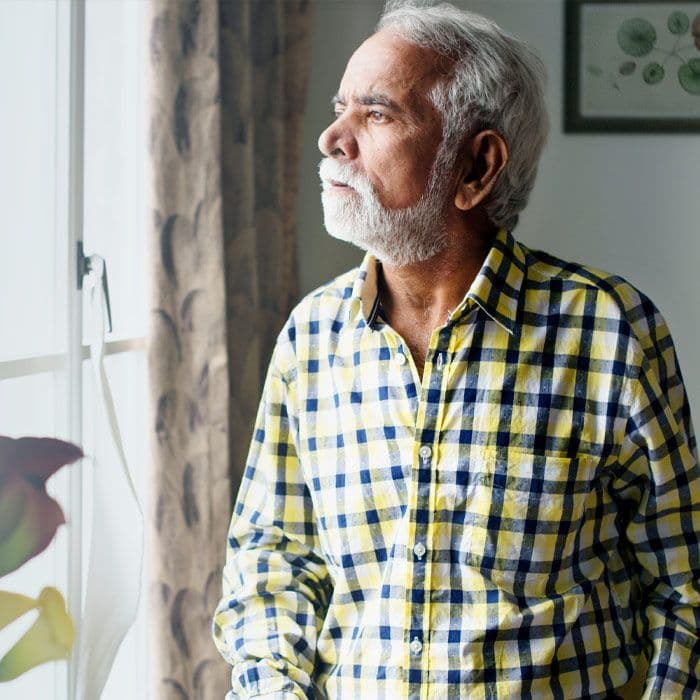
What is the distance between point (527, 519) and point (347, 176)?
0.53 metres

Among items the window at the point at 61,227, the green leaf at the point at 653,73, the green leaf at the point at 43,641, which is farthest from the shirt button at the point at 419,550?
the green leaf at the point at 653,73

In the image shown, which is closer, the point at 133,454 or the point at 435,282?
the point at 435,282

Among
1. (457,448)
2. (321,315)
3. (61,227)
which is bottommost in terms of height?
(457,448)

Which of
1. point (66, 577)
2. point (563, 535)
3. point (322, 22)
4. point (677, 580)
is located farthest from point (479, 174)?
point (322, 22)

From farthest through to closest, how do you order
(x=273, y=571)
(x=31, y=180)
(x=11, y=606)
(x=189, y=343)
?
(x=189, y=343) → (x=31, y=180) → (x=273, y=571) → (x=11, y=606)

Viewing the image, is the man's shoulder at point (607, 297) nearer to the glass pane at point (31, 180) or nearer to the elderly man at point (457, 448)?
the elderly man at point (457, 448)

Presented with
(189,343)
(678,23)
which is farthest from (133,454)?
(678,23)

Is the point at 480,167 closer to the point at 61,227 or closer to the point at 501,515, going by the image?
the point at 501,515

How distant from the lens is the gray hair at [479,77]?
1.33m

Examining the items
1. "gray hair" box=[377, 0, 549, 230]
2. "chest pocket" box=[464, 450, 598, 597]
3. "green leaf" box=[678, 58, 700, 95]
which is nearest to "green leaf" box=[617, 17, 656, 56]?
"green leaf" box=[678, 58, 700, 95]

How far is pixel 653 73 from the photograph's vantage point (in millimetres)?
2533

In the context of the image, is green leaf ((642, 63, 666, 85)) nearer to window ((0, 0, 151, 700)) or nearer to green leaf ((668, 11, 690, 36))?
green leaf ((668, 11, 690, 36))

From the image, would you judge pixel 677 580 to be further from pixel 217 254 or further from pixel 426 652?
pixel 217 254

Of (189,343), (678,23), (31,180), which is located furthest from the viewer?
(678,23)
